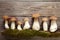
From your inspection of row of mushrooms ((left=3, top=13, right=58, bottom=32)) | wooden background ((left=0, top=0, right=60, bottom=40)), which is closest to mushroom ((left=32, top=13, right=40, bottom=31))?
row of mushrooms ((left=3, top=13, right=58, bottom=32))

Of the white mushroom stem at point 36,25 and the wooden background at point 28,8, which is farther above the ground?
the wooden background at point 28,8

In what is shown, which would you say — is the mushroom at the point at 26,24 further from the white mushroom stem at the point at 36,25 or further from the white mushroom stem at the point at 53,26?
the white mushroom stem at the point at 53,26

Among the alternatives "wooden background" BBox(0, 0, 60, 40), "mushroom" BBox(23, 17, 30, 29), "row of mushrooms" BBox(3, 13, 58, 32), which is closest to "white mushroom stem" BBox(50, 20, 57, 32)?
"row of mushrooms" BBox(3, 13, 58, 32)

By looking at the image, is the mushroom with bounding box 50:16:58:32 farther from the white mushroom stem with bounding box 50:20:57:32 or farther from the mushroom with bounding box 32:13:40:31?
the mushroom with bounding box 32:13:40:31

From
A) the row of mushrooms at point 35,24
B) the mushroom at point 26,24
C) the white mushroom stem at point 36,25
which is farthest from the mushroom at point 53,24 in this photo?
the mushroom at point 26,24

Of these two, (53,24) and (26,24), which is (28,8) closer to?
(26,24)

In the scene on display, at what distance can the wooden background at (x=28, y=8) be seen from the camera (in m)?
1.75

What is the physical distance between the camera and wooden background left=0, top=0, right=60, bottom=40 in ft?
5.74

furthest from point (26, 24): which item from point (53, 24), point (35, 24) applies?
point (53, 24)

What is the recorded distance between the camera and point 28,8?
1757 mm

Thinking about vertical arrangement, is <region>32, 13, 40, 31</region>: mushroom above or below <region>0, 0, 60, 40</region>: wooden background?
below

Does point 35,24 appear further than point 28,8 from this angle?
No

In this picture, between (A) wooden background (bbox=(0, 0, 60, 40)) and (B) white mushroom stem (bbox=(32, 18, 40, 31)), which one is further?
(A) wooden background (bbox=(0, 0, 60, 40))

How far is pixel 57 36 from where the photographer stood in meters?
1.65
